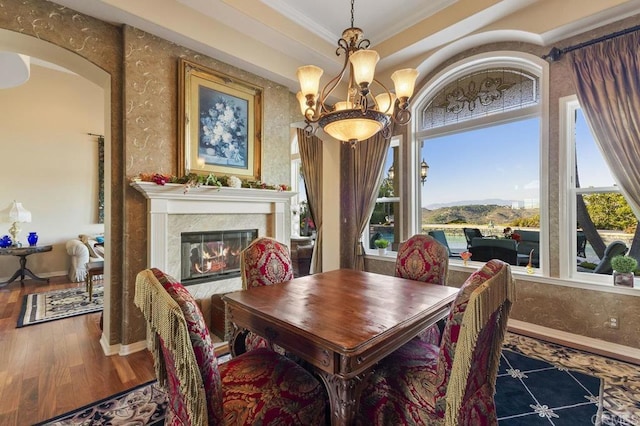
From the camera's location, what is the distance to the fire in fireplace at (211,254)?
3.07m

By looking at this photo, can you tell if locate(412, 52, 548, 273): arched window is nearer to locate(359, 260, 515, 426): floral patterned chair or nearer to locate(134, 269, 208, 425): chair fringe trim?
locate(359, 260, 515, 426): floral patterned chair

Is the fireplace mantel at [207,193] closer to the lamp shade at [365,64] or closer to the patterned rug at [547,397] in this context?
the patterned rug at [547,397]

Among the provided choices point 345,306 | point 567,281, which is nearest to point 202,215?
point 345,306

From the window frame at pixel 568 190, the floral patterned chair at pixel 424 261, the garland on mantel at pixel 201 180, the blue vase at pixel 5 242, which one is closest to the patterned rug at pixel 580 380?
the window frame at pixel 568 190

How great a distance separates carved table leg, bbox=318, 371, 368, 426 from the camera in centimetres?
A: 121

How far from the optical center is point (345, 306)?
1.62m

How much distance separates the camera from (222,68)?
3270mm

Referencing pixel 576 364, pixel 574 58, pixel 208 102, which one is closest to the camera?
pixel 576 364

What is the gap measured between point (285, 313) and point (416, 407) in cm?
72

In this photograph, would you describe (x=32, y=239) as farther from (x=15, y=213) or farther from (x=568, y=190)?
(x=568, y=190)

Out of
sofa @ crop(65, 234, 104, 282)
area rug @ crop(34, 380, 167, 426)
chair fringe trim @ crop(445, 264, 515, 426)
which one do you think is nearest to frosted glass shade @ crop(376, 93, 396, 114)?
chair fringe trim @ crop(445, 264, 515, 426)

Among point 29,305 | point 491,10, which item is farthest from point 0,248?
point 491,10

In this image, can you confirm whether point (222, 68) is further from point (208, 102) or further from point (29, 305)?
point (29, 305)

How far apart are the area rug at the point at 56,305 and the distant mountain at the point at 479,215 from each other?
15.0 ft
